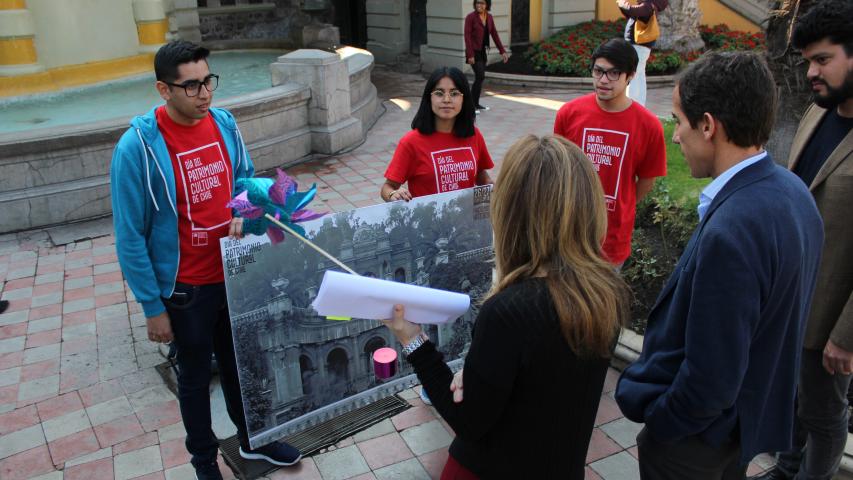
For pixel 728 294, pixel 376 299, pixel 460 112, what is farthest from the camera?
pixel 460 112

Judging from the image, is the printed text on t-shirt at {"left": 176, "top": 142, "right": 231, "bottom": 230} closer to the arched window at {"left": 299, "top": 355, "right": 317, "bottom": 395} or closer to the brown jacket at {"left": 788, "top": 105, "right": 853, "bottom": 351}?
the arched window at {"left": 299, "top": 355, "right": 317, "bottom": 395}

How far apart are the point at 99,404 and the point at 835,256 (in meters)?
3.96

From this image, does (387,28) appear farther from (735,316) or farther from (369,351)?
(735,316)

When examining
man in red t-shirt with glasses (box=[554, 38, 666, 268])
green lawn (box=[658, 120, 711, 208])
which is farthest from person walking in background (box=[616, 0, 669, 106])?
man in red t-shirt with glasses (box=[554, 38, 666, 268])

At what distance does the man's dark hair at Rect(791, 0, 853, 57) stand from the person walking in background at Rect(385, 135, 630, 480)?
145cm

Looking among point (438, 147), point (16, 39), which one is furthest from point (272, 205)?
point (16, 39)

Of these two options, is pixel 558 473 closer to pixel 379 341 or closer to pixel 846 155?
pixel 379 341

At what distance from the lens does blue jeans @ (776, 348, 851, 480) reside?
2.86 metres

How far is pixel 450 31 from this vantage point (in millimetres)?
15797

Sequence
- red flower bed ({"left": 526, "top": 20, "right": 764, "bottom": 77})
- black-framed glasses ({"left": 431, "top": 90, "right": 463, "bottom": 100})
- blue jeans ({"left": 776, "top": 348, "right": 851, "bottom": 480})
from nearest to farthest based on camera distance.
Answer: blue jeans ({"left": 776, "top": 348, "right": 851, "bottom": 480})
black-framed glasses ({"left": 431, "top": 90, "right": 463, "bottom": 100})
red flower bed ({"left": 526, "top": 20, "right": 764, "bottom": 77})

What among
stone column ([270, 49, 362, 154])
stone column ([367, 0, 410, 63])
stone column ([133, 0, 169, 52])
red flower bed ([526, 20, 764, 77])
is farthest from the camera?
stone column ([367, 0, 410, 63])

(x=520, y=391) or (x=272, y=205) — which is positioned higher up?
(x=272, y=205)

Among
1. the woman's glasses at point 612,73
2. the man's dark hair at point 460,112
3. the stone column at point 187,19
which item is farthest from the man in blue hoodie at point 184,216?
the stone column at point 187,19

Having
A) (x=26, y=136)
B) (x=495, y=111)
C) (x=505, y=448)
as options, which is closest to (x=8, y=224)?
(x=26, y=136)
